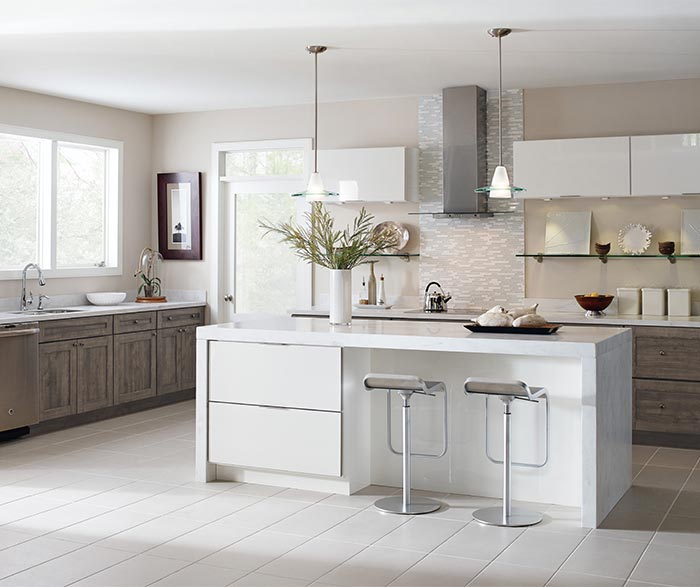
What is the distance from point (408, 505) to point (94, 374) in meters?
3.31

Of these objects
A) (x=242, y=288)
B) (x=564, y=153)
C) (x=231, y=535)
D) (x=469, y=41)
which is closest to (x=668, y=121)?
(x=564, y=153)

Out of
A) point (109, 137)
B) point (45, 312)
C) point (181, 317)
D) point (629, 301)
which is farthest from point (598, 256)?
point (109, 137)

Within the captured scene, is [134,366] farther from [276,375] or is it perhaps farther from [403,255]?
[276,375]

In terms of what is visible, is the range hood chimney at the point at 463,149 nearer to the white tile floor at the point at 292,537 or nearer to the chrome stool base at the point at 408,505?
the white tile floor at the point at 292,537

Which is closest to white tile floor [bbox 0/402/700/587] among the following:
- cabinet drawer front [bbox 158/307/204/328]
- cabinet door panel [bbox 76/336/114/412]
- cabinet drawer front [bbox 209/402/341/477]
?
cabinet drawer front [bbox 209/402/341/477]

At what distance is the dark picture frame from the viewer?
838 cm

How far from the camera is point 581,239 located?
22.8ft

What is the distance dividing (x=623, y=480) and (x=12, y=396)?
3972mm

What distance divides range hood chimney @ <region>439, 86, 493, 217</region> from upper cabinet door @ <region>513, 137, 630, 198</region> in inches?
12.3

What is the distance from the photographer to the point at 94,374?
6.98m

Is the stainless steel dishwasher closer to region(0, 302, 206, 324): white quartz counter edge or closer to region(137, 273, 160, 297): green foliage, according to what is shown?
region(0, 302, 206, 324): white quartz counter edge

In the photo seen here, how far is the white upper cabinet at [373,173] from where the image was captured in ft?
23.9

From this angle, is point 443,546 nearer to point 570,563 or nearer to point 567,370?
point 570,563

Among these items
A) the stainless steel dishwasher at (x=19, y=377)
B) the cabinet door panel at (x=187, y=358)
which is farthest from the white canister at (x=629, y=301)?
the stainless steel dishwasher at (x=19, y=377)
